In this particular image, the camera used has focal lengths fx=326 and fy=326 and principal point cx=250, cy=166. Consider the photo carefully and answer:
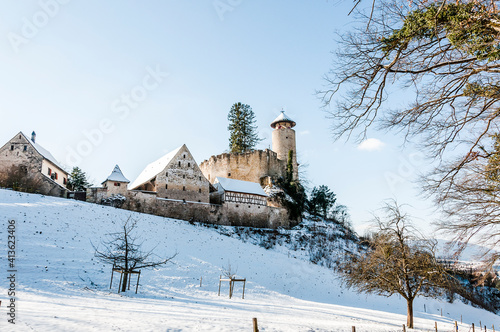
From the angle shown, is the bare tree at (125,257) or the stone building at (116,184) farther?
the stone building at (116,184)

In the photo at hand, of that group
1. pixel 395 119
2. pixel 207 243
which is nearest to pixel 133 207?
pixel 207 243

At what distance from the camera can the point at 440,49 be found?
523 cm

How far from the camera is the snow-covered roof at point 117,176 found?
30777mm

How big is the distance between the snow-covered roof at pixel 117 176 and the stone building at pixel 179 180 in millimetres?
3206

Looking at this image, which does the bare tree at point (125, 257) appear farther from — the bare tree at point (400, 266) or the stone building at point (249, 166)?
the stone building at point (249, 166)

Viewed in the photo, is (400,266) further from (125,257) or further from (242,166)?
(242,166)

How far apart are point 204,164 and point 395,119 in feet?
146

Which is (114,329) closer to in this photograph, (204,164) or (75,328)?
(75,328)

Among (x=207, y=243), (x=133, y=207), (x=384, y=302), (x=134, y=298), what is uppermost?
(x=133, y=207)

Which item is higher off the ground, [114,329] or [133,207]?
[133,207]

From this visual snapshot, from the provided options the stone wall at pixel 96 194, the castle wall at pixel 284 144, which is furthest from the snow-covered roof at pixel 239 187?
the stone wall at pixel 96 194

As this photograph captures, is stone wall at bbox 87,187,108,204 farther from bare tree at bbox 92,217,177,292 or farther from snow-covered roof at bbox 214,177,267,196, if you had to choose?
snow-covered roof at bbox 214,177,267,196

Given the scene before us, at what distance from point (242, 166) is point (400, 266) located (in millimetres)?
32939

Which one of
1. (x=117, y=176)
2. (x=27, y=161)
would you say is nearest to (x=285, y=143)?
(x=117, y=176)
